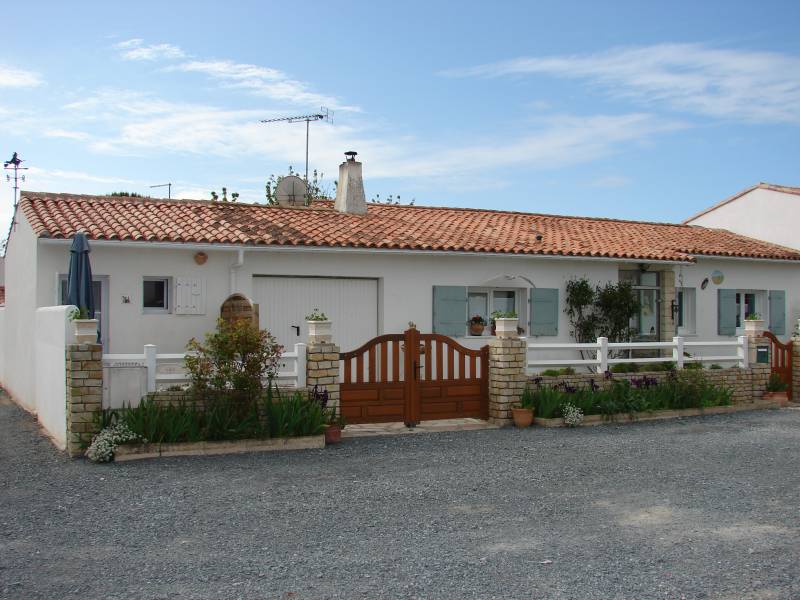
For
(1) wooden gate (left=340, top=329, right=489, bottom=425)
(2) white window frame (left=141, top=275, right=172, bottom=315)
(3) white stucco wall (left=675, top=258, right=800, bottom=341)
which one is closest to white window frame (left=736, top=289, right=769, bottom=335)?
(3) white stucco wall (left=675, top=258, right=800, bottom=341)

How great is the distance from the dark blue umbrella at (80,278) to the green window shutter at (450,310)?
6742mm

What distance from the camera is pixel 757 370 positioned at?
1602 cm

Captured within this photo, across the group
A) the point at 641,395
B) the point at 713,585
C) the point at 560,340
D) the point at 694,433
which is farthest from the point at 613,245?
the point at 713,585

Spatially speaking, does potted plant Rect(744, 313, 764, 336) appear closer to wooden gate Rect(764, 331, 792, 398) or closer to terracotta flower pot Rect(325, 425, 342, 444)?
wooden gate Rect(764, 331, 792, 398)

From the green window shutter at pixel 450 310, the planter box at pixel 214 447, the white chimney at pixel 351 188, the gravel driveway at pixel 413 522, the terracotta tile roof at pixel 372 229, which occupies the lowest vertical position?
the gravel driveway at pixel 413 522

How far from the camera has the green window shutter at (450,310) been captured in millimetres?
16078

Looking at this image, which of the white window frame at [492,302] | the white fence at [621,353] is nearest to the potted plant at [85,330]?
the white fence at [621,353]

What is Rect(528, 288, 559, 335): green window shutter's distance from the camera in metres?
16.9

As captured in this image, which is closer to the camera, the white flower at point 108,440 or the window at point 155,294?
the white flower at point 108,440

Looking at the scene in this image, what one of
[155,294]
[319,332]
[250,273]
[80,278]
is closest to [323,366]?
[319,332]

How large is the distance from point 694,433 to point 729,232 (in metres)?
13.0

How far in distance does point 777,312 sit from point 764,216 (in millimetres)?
4310

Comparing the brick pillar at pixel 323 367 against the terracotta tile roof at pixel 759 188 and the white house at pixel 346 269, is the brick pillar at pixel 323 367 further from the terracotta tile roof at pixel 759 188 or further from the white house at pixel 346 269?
the terracotta tile roof at pixel 759 188

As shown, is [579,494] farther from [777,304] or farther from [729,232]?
[729,232]
